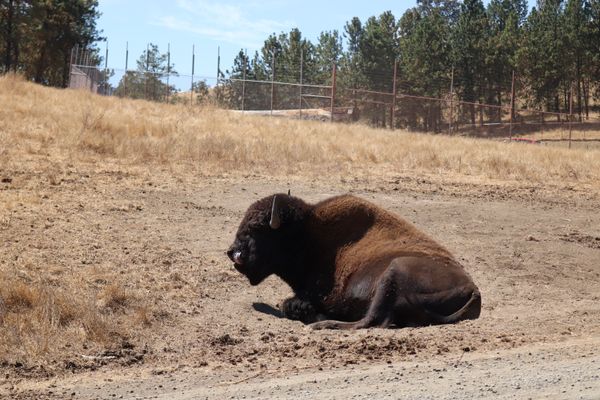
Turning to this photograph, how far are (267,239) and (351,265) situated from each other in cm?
106

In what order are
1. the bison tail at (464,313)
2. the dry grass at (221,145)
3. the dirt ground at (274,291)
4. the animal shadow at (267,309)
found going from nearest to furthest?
the dirt ground at (274,291) → the bison tail at (464,313) → the animal shadow at (267,309) → the dry grass at (221,145)

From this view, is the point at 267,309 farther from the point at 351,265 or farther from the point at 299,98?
the point at 299,98

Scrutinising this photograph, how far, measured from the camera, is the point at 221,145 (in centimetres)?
1897

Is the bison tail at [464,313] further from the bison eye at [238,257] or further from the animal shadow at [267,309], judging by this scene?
the bison eye at [238,257]

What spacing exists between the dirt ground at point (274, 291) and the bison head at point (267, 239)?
46 centimetres

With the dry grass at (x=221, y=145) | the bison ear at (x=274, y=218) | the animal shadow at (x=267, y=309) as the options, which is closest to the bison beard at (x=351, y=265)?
the bison ear at (x=274, y=218)

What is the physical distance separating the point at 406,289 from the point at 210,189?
7204 millimetres

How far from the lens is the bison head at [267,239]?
31.2 ft

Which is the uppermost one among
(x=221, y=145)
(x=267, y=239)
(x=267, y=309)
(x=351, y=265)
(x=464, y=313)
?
(x=221, y=145)

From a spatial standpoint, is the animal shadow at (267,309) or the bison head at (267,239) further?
the bison head at (267,239)

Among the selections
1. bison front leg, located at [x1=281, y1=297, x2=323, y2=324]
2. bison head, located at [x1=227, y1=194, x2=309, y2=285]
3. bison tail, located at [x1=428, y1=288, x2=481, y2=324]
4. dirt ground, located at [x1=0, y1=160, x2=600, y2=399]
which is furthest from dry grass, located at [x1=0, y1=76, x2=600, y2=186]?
bison tail, located at [x1=428, y1=288, x2=481, y2=324]

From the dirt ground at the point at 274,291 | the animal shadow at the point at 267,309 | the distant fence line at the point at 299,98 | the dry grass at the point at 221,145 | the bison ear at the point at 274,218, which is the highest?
the distant fence line at the point at 299,98

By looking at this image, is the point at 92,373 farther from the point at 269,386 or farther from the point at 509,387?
the point at 509,387

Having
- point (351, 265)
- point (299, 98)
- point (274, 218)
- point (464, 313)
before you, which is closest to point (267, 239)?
point (274, 218)
